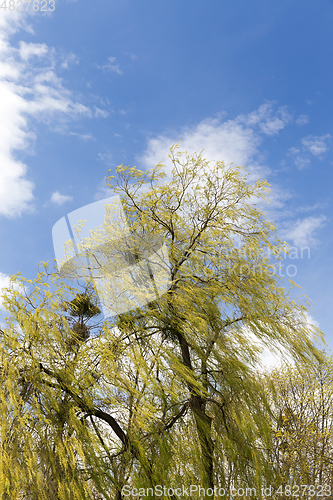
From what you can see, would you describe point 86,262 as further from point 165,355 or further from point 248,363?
point 248,363

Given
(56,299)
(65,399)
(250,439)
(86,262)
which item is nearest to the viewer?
(65,399)

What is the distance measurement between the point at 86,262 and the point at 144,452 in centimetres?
231

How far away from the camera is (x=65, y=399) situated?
9.98 ft

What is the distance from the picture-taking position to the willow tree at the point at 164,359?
2871 millimetres

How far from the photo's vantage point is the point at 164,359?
343 cm

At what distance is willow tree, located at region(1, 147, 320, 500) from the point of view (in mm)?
2871

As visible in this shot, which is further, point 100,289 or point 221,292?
point 221,292

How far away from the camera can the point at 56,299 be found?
3312 mm

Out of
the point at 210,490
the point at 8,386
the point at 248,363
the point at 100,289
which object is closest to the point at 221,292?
the point at 248,363

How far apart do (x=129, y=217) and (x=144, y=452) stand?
2.89m

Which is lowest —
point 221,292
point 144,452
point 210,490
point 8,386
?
point 210,490

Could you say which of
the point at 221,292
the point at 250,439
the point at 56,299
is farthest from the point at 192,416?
the point at 56,299

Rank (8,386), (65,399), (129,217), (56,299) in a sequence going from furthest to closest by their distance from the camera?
(129,217) → (56,299) → (65,399) → (8,386)

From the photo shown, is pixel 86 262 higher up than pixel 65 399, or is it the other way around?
pixel 86 262
